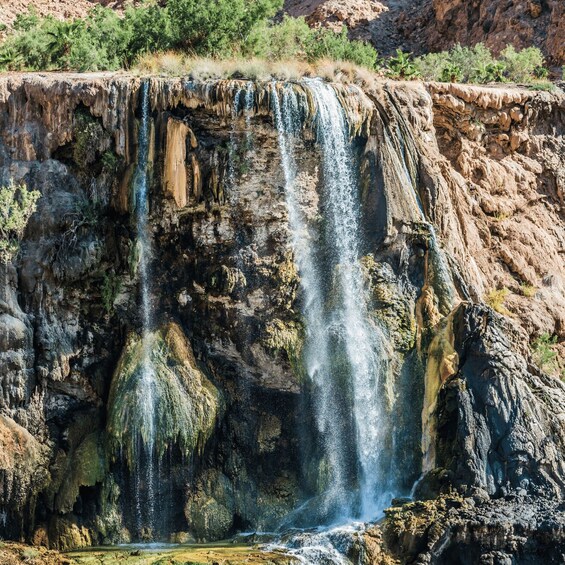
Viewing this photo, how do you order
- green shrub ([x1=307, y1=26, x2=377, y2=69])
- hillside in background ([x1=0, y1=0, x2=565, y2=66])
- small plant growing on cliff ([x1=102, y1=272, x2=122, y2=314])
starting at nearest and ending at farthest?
small plant growing on cliff ([x1=102, y1=272, x2=122, y2=314])
green shrub ([x1=307, y1=26, x2=377, y2=69])
hillside in background ([x1=0, y1=0, x2=565, y2=66])

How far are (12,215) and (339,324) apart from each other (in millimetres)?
6380

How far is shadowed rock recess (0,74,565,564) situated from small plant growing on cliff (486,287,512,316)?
1.23 metres

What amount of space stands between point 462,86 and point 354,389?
7.80 meters

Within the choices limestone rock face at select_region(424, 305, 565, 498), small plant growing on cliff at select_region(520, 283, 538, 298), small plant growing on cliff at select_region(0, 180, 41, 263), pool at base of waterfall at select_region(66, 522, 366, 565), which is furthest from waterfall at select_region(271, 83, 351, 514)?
small plant growing on cliff at select_region(520, 283, 538, 298)

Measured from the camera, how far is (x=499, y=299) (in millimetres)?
22797

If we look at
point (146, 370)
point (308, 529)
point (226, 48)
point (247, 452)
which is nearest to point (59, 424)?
point (146, 370)

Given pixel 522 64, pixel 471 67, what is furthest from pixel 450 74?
pixel 522 64

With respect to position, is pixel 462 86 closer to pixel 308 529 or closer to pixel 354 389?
pixel 354 389

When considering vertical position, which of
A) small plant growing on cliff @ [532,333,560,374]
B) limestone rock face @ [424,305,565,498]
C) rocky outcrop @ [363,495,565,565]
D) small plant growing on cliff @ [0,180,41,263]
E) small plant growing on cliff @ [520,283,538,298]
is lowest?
rocky outcrop @ [363,495,565,565]

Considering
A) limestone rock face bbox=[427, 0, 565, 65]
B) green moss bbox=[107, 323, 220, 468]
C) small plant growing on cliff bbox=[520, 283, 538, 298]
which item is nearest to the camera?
green moss bbox=[107, 323, 220, 468]

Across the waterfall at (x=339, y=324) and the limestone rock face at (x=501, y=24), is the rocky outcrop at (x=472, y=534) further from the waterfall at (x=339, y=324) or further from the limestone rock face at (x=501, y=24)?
the limestone rock face at (x=501, y=24)

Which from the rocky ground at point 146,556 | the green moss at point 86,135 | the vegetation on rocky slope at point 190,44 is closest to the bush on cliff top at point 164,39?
the vegetation on rocky slope at point 190,44

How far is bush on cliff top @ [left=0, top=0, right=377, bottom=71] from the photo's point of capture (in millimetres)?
23875

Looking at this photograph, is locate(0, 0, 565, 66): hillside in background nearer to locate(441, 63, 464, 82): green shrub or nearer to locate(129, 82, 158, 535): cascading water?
locate(441, 63, 464, 82): green shrub
